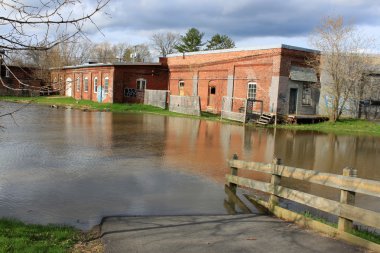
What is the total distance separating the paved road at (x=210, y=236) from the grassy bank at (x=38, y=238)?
1.30ft

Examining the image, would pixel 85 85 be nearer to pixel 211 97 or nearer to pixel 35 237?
pixel 211 97

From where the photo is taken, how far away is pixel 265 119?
26016mm

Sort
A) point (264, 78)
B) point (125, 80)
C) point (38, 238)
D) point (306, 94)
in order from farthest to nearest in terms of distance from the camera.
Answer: point (125, 80) → point (306, 94) → point (264, 78) → point (38, 238)

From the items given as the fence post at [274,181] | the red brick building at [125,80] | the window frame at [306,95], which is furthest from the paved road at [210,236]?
the red brick building at [125,80]

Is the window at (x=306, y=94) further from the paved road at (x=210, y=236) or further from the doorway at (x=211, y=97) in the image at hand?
the paved road at (x=210, y=236)

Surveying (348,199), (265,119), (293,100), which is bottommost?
(265,119)

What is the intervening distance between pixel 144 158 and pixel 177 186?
3.49 meters

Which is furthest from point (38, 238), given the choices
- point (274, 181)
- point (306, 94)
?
point (306, 94)

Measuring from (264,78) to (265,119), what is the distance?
392 cm

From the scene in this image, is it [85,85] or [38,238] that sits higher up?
[85,85]

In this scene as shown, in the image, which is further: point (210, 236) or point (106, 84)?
point (106, 84)

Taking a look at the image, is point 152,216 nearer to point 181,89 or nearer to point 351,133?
point 351,133

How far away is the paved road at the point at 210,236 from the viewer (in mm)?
4977

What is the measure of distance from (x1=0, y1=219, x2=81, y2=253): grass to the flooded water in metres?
0.65
